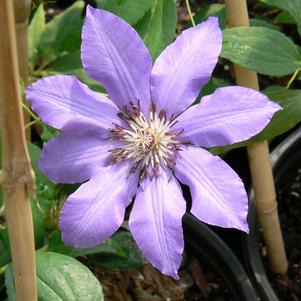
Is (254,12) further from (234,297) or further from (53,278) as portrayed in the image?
(53,278)

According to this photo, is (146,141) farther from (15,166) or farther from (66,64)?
(66,64)

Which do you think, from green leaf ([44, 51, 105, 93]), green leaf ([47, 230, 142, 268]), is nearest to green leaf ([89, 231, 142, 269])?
green leaf ([47, 230, 142, 268])

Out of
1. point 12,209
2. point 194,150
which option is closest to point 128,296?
point 194,150

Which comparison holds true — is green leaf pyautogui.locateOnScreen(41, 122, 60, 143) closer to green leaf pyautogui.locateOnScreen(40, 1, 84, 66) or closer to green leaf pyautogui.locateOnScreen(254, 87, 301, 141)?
green leaf pyautogui.locateOnScreen(254, 87, 301, 141)

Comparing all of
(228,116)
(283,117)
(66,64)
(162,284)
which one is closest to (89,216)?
(228,116)

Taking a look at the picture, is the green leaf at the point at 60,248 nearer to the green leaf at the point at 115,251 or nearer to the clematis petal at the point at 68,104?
the green leaf at the point at 115,251
